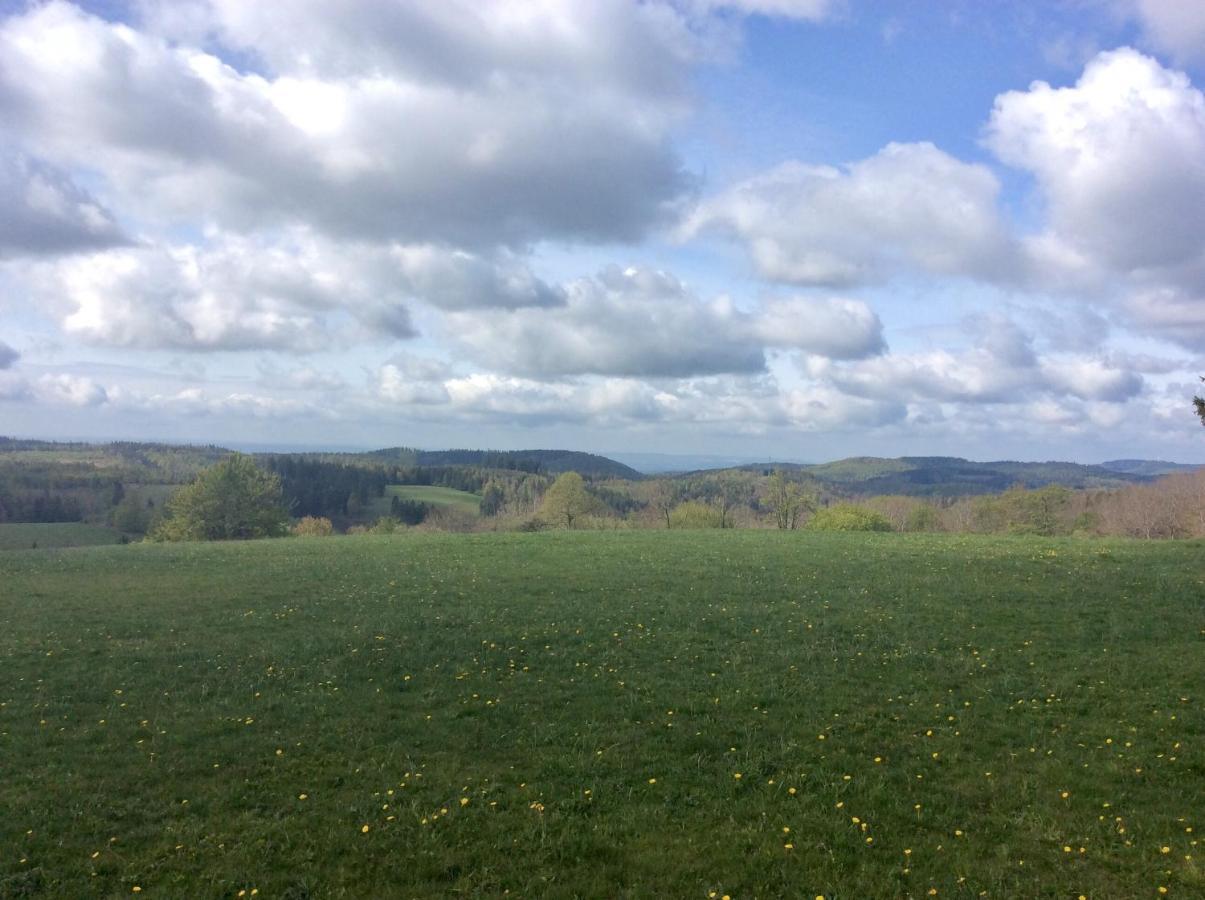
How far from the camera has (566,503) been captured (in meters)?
78.7

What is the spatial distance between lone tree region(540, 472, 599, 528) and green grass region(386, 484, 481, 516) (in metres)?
48.4

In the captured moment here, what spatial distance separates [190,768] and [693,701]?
7665mm

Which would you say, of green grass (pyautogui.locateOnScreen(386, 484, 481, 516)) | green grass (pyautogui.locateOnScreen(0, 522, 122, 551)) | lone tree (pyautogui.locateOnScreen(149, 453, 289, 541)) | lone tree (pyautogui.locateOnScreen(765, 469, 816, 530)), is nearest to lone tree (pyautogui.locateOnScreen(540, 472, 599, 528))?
lone tree (pyautogui.locateOnScreen(765, 469, 816, 530))

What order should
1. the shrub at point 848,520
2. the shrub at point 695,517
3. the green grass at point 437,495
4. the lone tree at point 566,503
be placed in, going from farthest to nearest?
the green grass at point 437,495 → the shrub at point 695,517 → the lone tree at point 566,503 → the shrub at point 848,520

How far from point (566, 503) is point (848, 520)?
3053cm

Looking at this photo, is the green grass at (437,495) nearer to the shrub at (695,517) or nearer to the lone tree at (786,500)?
the shrub at (695,517)

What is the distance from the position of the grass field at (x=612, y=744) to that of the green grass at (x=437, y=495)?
109739mm

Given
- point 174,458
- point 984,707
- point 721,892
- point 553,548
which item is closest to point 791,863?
point 721,892

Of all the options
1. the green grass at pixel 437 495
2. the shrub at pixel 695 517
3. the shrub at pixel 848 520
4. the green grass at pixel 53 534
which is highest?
the shrub at pixel 848 520

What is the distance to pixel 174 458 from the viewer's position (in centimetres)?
18662

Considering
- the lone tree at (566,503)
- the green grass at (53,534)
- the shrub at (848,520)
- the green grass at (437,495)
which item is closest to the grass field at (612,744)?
the shrub at (848,520)

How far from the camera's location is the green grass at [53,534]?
78.9m

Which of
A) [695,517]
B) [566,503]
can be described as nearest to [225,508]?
[566,503]

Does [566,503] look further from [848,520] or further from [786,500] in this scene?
[848,520]
